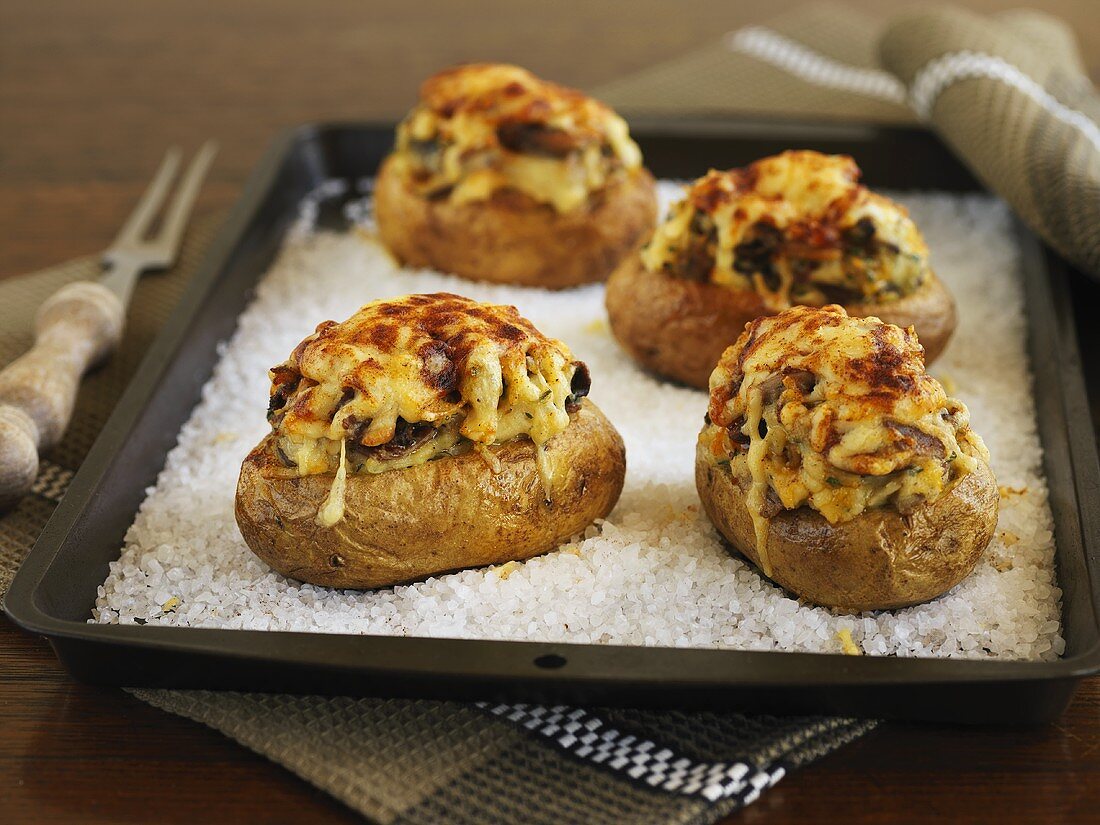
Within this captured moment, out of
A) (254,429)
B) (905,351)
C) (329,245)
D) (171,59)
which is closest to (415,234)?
(329,245)

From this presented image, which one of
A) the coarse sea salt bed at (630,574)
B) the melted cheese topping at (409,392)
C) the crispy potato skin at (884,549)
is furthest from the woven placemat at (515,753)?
the melted cheese topping at (409,392)

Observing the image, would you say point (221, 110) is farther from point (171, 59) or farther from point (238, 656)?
point (238, 656)

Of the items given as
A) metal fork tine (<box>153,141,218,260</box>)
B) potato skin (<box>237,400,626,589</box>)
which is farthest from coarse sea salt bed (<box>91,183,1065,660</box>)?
metal fork tine (<box>153,141,218,260</box>)

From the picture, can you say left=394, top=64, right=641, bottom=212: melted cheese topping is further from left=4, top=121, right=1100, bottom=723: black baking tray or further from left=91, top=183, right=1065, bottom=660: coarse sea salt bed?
left=4, top=121, right=1100, bottom=723: black baking tray

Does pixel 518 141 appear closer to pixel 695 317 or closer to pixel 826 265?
pixel 695 317

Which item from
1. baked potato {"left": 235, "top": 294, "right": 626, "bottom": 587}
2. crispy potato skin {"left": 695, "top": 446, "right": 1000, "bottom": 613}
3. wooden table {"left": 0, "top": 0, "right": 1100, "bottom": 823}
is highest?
baked potato {"left": 235, "top": 294, "right": 626, "bottom": 587}
